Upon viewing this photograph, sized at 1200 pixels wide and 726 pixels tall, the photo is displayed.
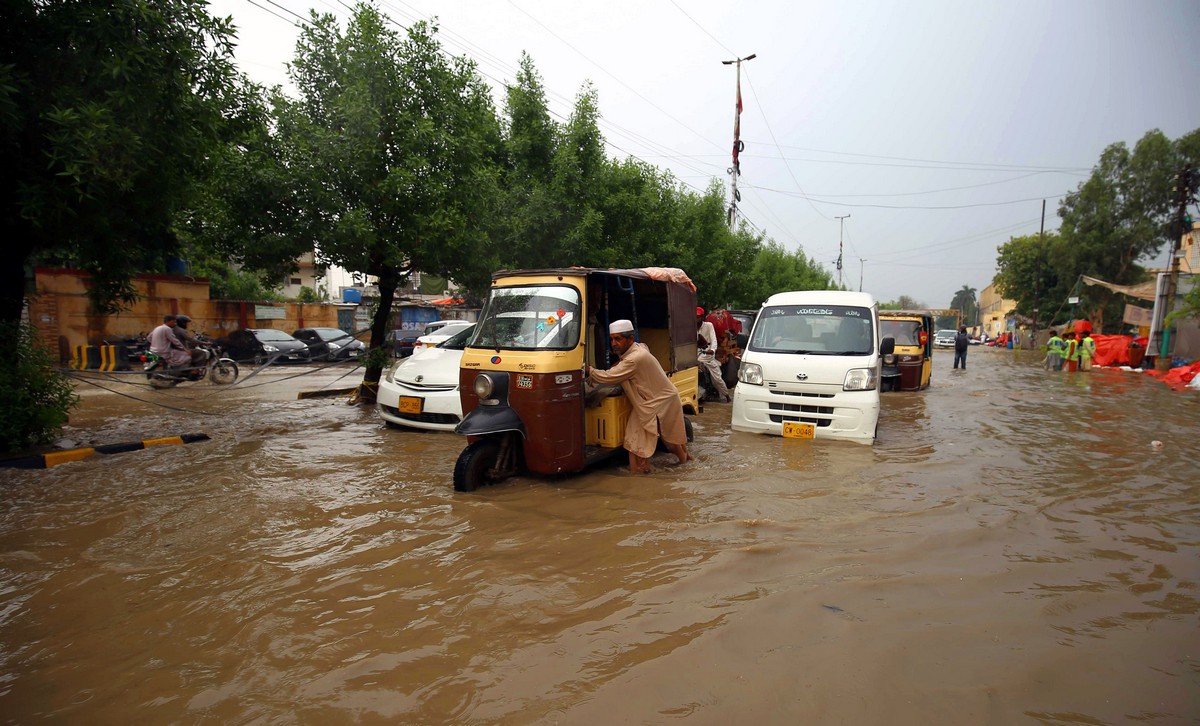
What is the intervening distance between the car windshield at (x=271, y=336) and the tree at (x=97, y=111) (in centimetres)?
1481

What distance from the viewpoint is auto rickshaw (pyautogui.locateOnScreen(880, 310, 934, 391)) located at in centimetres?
1542

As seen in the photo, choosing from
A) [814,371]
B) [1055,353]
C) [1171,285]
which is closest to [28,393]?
[814,371]

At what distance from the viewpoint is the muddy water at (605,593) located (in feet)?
9.36

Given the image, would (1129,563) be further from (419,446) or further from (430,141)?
(430,141)

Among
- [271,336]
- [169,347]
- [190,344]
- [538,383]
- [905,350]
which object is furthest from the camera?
[271,336]

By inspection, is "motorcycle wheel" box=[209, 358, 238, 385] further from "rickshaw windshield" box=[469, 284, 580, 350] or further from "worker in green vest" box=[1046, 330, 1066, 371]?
"worker in green vest" box=[1046, 330, 1066, 371]

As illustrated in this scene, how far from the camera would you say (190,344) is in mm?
14000

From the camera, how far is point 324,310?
28531 millimetres

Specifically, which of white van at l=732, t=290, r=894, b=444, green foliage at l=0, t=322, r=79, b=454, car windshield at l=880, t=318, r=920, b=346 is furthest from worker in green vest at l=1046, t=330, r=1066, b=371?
green foliage at l=0, t=322, r=79, b=454

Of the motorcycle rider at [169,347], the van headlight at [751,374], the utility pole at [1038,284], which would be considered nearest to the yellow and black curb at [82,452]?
the motorcycle rider at [169,347]

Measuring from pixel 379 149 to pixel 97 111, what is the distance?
15.0 feet

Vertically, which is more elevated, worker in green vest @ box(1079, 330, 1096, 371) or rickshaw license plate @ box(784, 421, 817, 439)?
worker in green vest @ box(1079, 330, 1096, 371)

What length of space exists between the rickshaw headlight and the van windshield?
4426 millimetres

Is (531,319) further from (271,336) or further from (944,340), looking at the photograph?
(944,340)
